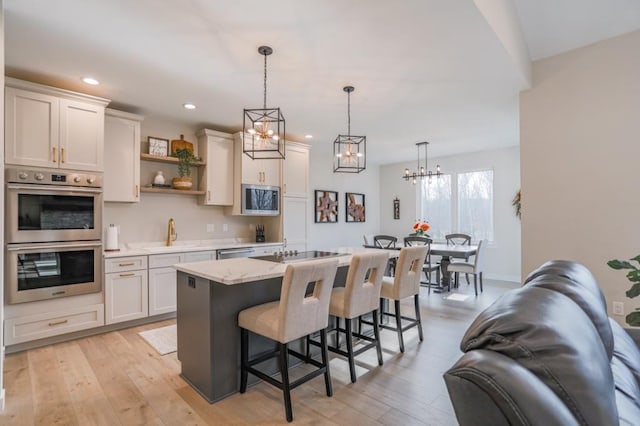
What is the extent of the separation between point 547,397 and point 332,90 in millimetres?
3346

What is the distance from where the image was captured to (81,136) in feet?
11.3

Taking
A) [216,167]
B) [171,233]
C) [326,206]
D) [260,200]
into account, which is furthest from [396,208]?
[171,233]

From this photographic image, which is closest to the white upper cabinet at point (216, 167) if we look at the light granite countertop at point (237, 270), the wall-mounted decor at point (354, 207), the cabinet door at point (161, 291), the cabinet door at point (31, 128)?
the cabinet door at point (161, 291)

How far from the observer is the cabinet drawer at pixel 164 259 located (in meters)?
3.81

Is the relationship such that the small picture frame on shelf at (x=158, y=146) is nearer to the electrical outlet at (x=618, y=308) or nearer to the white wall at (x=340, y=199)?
the white wall at (x=340, y=199)

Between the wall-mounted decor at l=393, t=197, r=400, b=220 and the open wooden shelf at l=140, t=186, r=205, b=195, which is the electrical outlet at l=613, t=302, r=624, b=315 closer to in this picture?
the open wooden shelf at l=140, t=186, r=205, b=195

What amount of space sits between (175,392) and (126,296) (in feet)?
5.62

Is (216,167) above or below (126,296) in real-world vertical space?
above

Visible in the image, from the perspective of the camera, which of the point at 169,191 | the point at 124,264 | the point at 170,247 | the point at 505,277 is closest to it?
the point at 124,264

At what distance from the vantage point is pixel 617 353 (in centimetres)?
140

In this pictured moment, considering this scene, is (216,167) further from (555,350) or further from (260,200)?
(555,350)

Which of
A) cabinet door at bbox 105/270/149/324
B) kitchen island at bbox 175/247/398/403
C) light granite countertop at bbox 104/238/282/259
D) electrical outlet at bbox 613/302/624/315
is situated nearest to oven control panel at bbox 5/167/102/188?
light granite countertop at bbox 104/238/282/259

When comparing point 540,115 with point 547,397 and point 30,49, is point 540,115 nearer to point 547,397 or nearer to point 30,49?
point 547,397

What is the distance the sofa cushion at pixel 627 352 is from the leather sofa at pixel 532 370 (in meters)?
0.46
